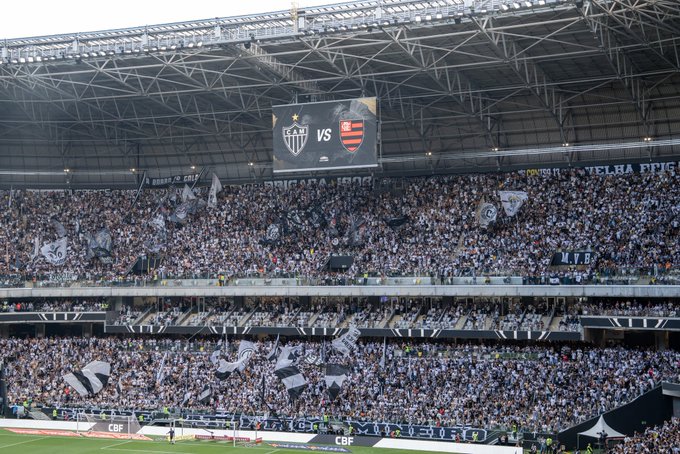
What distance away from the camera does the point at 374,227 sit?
2606 inches

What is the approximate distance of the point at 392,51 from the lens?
5425 centimetres

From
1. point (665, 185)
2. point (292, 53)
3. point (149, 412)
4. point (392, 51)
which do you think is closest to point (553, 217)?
point (665, 185)

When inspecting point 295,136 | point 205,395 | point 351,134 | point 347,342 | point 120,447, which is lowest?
point 120,447

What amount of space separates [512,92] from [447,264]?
12788 millimetres

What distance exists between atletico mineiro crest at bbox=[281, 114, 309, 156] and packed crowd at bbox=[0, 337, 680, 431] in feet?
43.7

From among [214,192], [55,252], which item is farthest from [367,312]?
[55,252]

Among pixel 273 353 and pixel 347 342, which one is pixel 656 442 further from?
pixel 273 353

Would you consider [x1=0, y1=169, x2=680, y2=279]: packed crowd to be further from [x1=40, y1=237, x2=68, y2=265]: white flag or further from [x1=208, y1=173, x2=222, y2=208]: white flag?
[x1=208, y1=173, x2=222, y2=208]: white flag

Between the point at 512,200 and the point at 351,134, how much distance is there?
46.9ft

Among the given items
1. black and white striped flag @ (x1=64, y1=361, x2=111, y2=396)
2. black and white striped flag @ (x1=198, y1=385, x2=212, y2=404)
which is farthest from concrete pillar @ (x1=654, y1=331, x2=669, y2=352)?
black and white striped flag @ (x1=64, y1=361, x2=111, y2=396)

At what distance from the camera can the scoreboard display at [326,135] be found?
54.5 m

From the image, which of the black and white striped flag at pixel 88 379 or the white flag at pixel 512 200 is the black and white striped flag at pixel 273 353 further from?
the white flag at pixel 512 200

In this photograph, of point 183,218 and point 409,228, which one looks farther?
point 183,218

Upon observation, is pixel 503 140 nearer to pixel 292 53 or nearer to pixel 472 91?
pixel 472 91
